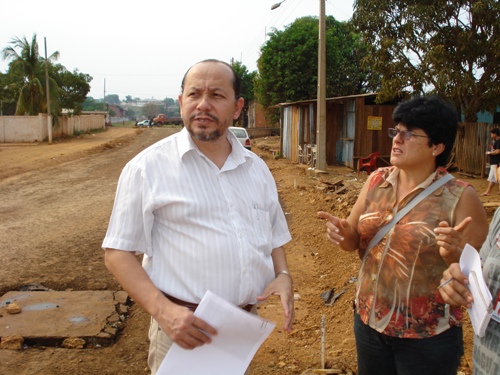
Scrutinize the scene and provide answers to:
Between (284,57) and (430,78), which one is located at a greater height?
(284,57)

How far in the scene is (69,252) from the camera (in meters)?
6.89

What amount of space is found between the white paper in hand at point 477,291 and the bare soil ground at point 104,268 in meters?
2.06

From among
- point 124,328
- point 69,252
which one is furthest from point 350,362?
point 69,252

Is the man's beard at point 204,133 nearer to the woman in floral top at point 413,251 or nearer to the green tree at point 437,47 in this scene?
the woman in floral top at point 413,251

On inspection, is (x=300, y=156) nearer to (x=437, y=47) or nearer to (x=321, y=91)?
(x=321, y=91)

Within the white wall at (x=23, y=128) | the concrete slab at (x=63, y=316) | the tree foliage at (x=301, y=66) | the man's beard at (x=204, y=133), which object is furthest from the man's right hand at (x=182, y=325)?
the white wall at (x=23, y=128)

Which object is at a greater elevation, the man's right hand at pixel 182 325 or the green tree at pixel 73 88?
the green tree at pixel 73 88

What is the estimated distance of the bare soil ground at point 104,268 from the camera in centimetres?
398

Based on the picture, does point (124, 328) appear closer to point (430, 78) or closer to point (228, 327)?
point (228, 327)

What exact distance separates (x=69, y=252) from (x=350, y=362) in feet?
15.0

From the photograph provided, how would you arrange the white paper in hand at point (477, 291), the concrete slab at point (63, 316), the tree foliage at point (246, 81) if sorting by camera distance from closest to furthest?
the white paper in hand at point (477, 291) → the concrete slab at point (63, 316) → the tree foliage at point (246, 81)

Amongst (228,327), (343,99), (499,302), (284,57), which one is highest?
(284,57)

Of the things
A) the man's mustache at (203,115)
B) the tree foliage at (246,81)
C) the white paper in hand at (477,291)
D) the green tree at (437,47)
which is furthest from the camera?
the tree foliage at (246,81)

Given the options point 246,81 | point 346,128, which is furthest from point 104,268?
point 246,81
